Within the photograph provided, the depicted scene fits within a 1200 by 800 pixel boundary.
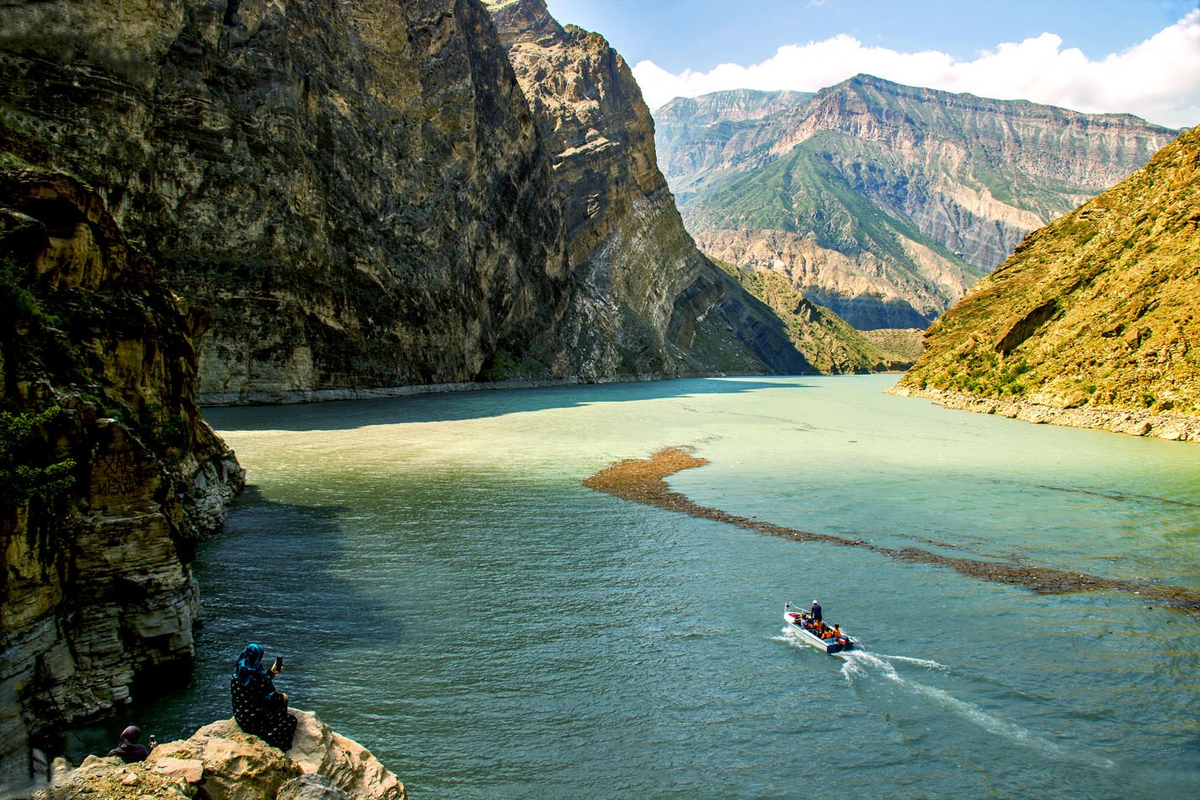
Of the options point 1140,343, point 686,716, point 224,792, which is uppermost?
point 1140,343

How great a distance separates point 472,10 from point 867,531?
358 feet

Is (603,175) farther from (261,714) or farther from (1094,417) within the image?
(261,714)

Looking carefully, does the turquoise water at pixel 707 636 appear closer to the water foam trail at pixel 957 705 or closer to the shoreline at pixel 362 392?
the water foam trail at pixel 957 705

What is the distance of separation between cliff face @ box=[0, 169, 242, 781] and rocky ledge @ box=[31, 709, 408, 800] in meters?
2.50

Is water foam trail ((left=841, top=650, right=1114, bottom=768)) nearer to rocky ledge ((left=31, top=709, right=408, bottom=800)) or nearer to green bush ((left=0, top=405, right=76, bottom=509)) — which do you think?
rocky ledge ((left=31, top=709, right=408, bottom=800))

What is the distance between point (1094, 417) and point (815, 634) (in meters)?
57.4

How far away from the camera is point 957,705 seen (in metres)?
13.8

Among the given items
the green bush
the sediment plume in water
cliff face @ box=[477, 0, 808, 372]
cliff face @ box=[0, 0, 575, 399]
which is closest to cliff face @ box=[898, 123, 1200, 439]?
the sediment plume in water

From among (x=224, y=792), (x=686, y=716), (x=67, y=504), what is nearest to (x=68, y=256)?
(x=67, y=504)

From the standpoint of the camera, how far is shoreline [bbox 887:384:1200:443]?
176ft

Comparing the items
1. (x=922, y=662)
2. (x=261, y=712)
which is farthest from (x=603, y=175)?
(x=261, y=712)

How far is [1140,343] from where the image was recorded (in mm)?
58312

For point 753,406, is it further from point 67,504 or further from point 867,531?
point 67,504

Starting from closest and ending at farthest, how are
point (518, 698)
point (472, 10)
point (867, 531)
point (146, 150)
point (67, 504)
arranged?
point (67, 504)
point (518, 698)
point (867, 531)
point (146, 150)
point (472, 10)
